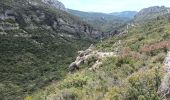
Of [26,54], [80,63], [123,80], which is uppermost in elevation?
[123,80]

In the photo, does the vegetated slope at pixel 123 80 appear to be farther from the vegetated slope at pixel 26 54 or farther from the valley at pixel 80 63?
the vegetated slope at pixel 26 54

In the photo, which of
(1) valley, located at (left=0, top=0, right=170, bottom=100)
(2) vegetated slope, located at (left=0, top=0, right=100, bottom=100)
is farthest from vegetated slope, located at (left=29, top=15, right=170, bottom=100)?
(2) vegetated slope, located at (left=0, top=0, right=100, bottom=100)

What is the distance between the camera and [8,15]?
619ft

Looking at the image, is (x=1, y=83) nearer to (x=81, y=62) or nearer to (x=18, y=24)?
(x=81, y=62)

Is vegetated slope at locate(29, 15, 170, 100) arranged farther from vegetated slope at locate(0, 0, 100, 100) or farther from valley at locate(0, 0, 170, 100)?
vegetated slope at locate(0, 0, 100, 100)

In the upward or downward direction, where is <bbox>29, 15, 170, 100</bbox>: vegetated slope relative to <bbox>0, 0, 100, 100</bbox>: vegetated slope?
upward

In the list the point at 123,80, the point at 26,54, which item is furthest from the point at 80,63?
the point at 26,54

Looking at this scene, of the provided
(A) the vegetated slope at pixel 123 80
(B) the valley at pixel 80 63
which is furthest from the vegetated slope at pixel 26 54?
(A) the vegetated slope at pixel 123 80

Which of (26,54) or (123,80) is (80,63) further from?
(26,54)

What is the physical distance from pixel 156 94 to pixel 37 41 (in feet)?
509

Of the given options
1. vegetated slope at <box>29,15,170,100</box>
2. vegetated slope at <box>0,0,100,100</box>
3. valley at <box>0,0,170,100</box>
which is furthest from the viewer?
vegetated slope at <box>0,0,100,100</box>

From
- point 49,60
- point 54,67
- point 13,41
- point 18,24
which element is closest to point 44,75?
point 54,67

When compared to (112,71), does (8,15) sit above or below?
below

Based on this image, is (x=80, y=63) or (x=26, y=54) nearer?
(x=80, y=63)
